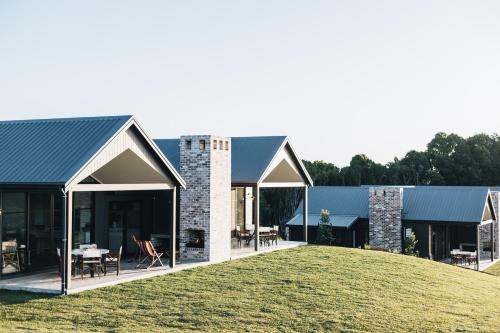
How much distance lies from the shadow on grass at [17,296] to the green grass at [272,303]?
0.08 feet

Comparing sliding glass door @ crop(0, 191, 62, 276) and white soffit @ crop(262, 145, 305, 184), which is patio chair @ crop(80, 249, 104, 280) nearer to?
sliding glass door @ crop(0, 191, 62, 276)

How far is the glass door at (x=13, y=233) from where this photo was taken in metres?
17.6

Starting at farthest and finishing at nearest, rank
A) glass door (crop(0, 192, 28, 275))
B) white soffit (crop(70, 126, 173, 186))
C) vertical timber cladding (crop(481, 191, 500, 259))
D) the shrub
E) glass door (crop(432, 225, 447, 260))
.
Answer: vertical timber cladding (crop(481, 191, 500, 259))
glass door (crop(432, 225, 447, 260))
the shrub
glass door (crop(0, 192, 28, 275))
white soffit (crop(70, 126, 173, 186))

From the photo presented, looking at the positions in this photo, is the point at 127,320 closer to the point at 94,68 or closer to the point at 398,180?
the point at 94,68

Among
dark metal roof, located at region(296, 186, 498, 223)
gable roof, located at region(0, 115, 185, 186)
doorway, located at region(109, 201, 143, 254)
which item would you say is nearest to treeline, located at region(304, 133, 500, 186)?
dark metal roof, located at region(296, 186, 498, 223)

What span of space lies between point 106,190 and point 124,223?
230 inches

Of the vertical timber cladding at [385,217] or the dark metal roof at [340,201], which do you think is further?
the dark metal roof at [340,201]

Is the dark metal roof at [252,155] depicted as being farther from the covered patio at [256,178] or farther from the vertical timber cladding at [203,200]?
the vertical timber cladding at [203,200]

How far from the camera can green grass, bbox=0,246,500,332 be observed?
46.5 feet

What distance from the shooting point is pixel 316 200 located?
4344 centimetres

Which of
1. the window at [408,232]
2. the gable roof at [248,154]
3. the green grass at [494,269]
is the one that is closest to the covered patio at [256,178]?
the gable roof at [248,154]

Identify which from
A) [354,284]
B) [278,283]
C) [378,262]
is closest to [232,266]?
[278,283]

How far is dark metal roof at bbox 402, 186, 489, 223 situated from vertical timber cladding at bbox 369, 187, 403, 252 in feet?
2.33

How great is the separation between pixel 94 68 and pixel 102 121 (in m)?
13.2
